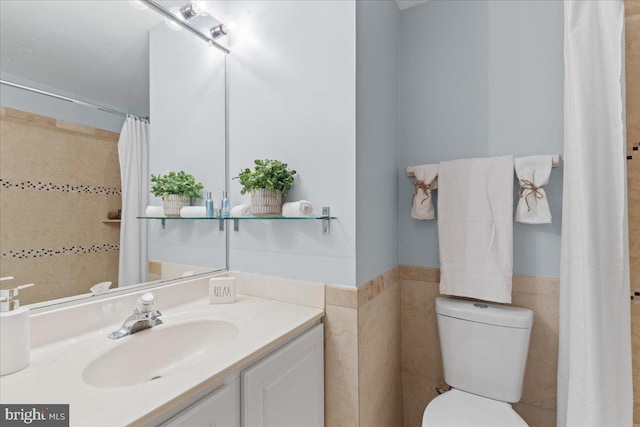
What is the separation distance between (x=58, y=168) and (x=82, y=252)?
0.92 ft

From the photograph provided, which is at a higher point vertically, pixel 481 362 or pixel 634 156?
pixel 634 156

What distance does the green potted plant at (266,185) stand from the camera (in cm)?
125

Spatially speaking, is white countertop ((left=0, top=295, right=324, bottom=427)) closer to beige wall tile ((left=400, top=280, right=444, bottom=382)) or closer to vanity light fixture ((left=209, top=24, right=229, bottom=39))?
beige wall tile ((left=400, top=280, right=444, bottom=382))

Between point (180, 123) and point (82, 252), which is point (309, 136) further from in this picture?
point (82, 252)

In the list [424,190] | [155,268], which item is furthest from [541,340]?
[155,268]


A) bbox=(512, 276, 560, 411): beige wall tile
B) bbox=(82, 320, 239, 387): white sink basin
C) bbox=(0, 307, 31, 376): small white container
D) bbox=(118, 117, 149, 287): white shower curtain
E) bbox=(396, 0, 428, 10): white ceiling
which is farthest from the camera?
bbox=(396, 0, 428, 10): white ceiling

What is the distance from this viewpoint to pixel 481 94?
58.7 inches

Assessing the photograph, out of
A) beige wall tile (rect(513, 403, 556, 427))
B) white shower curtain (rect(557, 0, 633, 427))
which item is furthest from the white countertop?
beige wall tile (rect(513, 403, 556, 427))

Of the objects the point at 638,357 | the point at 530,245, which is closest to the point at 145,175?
the point at 530,245

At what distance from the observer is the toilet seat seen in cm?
116

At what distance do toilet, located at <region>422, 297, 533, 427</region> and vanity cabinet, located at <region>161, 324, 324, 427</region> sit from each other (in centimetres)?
47

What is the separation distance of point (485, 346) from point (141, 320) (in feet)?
4.47

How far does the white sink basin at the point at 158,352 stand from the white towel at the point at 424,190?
1.01m

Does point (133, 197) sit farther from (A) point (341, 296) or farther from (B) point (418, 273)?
(B) point (418, 273)
